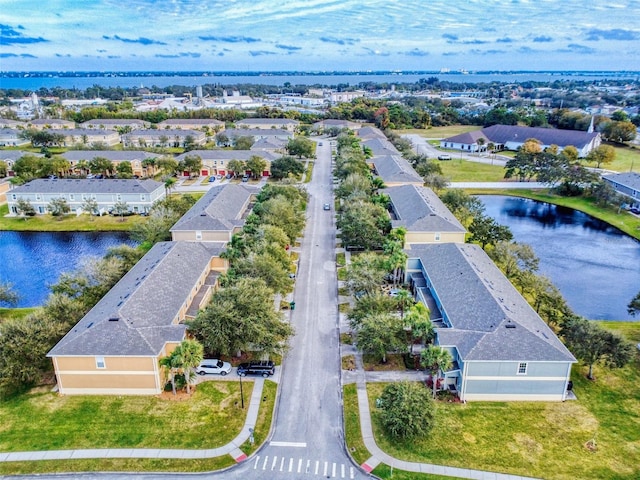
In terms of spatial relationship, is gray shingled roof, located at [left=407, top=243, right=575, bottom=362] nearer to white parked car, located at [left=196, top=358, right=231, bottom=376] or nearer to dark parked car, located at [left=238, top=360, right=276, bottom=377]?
dark parked car, located at [left=238, top=360, right=276, bottom=377]

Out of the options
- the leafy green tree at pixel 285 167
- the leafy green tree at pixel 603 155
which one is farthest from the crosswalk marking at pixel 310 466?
the leafy green tree at pixel 603 155

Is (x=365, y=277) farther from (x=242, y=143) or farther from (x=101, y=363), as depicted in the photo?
(x=242, y=143)

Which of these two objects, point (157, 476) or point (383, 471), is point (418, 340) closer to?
point (383, 471)

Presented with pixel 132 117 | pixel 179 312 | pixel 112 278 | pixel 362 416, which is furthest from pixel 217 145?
pixel 362 416

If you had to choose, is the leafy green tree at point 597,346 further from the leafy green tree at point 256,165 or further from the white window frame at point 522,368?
the leafy green tree at point 256,165

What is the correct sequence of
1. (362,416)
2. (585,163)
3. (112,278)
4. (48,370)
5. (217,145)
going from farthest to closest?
(217,145), (585,163), (112,278), (48,370), (362,416)

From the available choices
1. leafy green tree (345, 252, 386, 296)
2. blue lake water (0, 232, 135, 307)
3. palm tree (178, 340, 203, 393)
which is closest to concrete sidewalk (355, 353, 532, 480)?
palm tree (178, 340, 203, 393)
